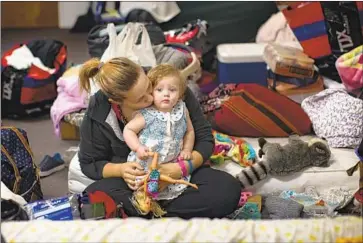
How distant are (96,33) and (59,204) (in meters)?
1.40

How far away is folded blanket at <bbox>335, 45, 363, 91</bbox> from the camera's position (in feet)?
Answer: 7.89

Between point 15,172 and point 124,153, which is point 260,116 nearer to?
point 124,153

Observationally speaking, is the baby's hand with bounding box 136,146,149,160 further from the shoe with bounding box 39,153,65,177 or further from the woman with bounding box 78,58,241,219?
the shoe with bounding box 39,153,65,177

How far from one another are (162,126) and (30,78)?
4.25 ft

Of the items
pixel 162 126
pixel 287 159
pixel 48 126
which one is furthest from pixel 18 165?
pixel 48 126

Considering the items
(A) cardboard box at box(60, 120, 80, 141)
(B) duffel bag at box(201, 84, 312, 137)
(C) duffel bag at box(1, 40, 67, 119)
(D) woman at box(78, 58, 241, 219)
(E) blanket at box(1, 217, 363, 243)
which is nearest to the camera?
(E) blanket at box(1, 217, 363, 243)

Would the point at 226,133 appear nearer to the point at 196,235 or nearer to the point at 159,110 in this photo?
the point at 159,110

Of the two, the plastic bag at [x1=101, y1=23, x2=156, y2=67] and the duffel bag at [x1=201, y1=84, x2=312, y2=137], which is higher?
the plastic bag at [x1=101, y1=23, x2=156, y2=67]

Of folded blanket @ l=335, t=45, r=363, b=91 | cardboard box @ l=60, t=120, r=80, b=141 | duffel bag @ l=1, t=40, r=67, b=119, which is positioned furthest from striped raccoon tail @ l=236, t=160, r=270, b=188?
duffel bag @ l=1, t=40, r=67, b=119

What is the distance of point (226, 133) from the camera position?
2.43 m

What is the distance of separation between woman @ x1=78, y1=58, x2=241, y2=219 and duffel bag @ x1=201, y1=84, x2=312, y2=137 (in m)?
0.46

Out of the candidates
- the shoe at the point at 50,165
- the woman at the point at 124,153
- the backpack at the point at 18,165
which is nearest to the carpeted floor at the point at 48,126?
the shoe at the point at 50,165

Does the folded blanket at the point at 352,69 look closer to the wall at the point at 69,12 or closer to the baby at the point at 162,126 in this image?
the baby at the point at 162,126

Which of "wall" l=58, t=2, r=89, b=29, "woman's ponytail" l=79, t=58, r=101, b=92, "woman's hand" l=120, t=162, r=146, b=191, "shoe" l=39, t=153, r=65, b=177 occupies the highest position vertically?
"woman's ponytail" l=79, t=58, r=101, b=92
